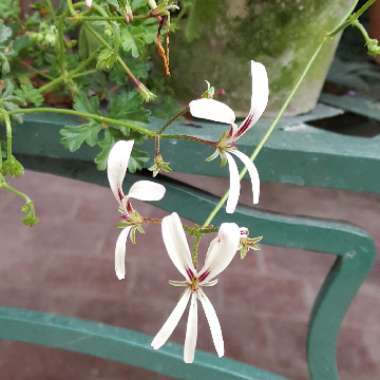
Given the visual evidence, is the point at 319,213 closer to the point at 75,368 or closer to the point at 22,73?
the point at 75,368

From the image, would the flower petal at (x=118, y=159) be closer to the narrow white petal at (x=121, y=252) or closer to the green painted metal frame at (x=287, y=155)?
the narrow white petal at (x=121, y=252)

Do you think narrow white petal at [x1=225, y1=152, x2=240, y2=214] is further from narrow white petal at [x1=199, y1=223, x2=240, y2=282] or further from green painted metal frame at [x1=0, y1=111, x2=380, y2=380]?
green painted metal frame at [x1=0, y1=111, x2=380, y2=380]

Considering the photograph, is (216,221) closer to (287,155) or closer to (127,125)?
(287,155)

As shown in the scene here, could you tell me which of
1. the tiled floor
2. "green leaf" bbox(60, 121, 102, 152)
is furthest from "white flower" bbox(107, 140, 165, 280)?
the tiled floor

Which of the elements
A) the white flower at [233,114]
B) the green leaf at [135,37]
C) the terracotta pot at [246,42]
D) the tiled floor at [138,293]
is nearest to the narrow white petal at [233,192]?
the white flower at [233,114]

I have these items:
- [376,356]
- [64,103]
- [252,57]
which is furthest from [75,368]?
[252,57]

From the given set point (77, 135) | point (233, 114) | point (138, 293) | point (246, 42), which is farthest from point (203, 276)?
point (138, 293)
